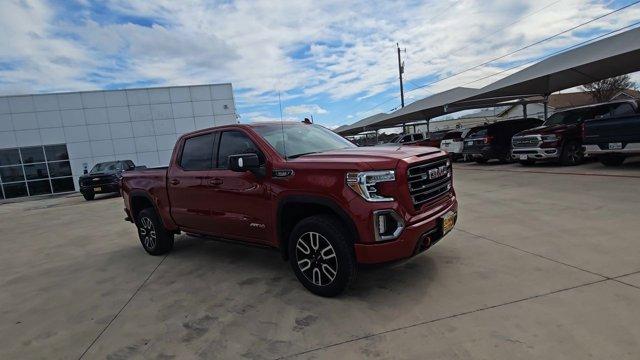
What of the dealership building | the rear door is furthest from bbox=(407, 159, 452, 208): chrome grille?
the dealership building

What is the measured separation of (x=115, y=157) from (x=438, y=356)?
26894 millimetres

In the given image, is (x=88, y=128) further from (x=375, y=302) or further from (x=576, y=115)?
(x=375, y=302)

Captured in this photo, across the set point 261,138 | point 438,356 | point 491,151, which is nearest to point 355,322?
point 438,356

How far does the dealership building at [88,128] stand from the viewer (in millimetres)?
24797

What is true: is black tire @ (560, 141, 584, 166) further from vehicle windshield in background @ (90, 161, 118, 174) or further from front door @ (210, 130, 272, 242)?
Answer: vehicle windshield in background @ (90, 161, 118, 174)

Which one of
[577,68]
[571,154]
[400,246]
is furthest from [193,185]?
[577,68]

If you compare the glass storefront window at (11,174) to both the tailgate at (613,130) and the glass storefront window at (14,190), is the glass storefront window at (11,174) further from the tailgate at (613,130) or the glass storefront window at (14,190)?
the tailgate at (613,130)

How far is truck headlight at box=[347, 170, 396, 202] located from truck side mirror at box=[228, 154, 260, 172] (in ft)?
3.62

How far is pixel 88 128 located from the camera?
25375 millimetres

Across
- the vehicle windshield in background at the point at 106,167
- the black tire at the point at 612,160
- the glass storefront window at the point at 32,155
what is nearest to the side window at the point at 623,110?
the black tire at the point at 612,160

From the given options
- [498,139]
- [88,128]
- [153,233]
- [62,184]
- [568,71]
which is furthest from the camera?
[62,184]

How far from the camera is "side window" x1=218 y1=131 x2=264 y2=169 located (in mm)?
4632

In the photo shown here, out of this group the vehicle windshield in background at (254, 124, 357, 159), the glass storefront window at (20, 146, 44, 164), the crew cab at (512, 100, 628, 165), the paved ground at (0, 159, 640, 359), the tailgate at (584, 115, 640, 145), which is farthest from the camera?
the glass storefront window at (20, 146, 44, 164)

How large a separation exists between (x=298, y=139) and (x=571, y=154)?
11.6m
